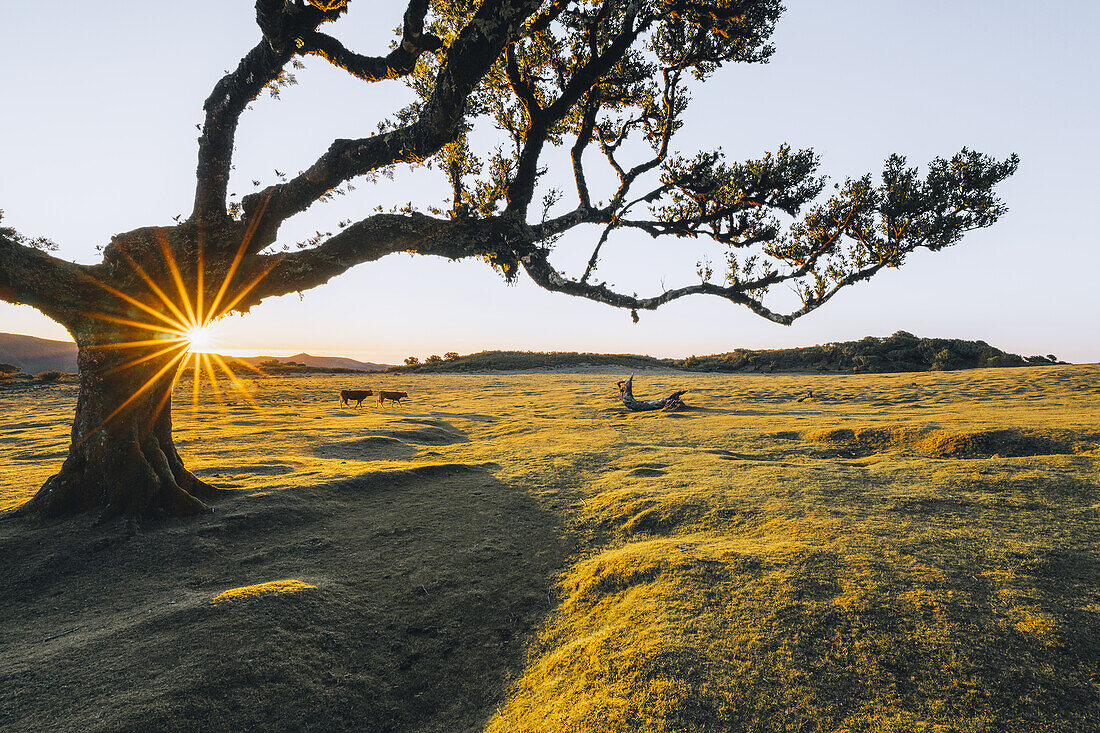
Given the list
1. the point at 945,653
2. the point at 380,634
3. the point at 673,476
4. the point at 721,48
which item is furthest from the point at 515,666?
the point at 721,48

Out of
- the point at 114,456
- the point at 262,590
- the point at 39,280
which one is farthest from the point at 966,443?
the point at 39,280

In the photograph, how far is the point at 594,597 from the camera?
359cm

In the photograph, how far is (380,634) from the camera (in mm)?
3336

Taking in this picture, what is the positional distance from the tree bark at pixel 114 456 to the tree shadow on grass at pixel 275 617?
1.01 ft

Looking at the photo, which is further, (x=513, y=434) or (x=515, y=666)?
(x=513, y=434)

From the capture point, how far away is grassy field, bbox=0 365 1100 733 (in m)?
2.40

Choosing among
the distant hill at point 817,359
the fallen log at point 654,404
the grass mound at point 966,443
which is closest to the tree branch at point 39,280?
the grass mound at point 966,443

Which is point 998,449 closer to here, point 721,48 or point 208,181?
point 721,48

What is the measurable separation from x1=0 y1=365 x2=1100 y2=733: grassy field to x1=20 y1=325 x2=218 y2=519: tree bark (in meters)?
0.36

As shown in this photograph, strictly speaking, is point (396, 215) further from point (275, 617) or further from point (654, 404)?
point (654, 404)

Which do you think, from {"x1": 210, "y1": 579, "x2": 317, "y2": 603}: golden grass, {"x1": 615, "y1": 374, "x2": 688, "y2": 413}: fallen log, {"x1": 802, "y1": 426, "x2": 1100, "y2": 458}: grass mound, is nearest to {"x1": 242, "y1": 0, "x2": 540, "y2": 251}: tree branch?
{"x1": 210, "y1": 579, "x2": 317, "y2": 603}: golden grass

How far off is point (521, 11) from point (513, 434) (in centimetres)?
810

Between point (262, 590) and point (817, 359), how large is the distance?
32907 mm

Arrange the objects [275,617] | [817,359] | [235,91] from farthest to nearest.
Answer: [817,359] → [235,91] → [275,617]
